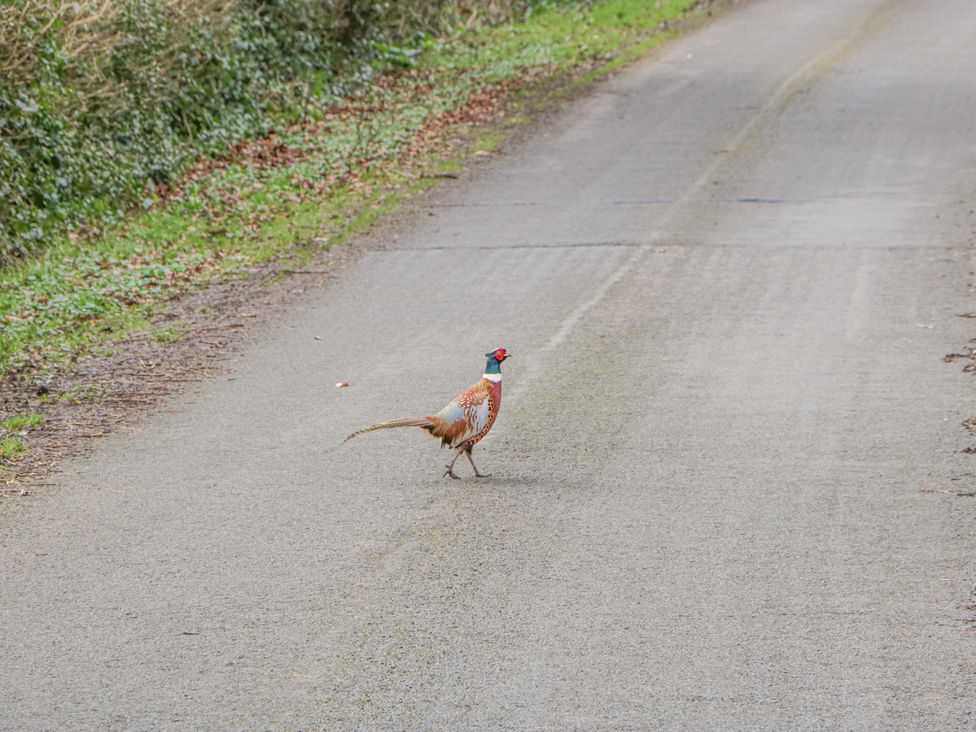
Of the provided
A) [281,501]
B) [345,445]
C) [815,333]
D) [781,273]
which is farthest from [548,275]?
[281,501]

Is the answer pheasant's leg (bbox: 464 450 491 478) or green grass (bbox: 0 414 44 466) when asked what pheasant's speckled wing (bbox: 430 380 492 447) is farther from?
green grass (bbox: 0 414 44 466)

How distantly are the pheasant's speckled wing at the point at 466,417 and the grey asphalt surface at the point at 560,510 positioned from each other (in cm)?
34

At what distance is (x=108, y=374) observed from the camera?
11.0m

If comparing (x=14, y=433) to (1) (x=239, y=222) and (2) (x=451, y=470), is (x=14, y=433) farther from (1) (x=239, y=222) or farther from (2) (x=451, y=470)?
(1) (x=239, y=222)

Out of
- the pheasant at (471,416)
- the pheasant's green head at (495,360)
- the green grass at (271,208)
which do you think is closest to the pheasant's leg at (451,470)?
the pheasant at (471,416)

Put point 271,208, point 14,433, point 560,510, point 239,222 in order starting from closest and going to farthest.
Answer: point 560,510, point 14,433, point 239,222, point 271,208

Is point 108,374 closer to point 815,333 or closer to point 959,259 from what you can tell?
point 815,333

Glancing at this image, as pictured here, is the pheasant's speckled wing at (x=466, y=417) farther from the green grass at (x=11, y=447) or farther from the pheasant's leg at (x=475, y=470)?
the green grass at (x=11, y=447)

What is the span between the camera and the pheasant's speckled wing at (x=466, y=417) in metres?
7.94

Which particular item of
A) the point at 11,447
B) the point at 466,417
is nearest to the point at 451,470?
the point at 466,417

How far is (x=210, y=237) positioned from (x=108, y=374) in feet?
17.5

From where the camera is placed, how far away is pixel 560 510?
7676 millimetres

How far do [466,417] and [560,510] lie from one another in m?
0.77

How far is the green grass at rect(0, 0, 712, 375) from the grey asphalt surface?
4.92 ft
